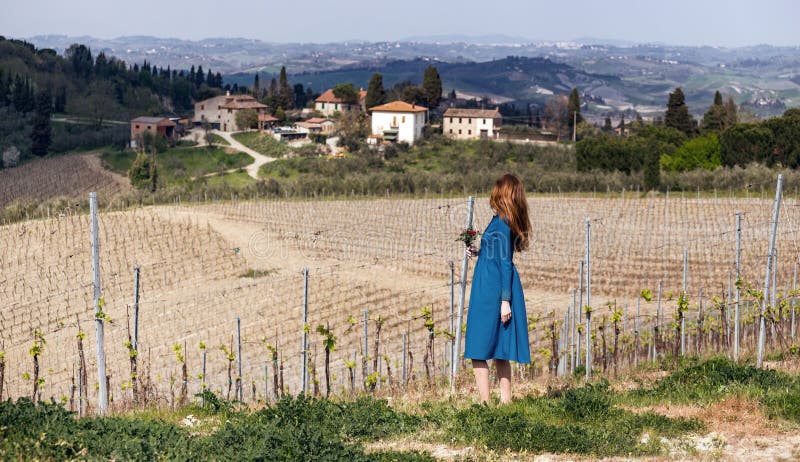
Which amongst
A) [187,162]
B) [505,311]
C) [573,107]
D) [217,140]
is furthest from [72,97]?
[505,311]

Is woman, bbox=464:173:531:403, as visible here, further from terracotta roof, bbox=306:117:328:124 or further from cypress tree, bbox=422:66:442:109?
cypress tree, bbox=422:66:442:109

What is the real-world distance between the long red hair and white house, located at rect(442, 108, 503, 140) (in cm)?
6272

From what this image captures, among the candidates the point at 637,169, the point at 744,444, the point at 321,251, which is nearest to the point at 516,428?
the point at 744,444

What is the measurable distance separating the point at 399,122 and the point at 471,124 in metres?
6.37

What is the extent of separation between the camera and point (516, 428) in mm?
6047

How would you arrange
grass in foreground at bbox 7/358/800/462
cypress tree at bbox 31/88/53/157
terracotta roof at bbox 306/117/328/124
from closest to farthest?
grass in foreground at bbox 7/358/800/462, cypress tree at bbox 31/88/53/157, terracotta roof at bbox 306/117/328/124

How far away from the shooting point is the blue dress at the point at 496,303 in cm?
679

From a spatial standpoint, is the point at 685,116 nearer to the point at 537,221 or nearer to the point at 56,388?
the point at 537,221

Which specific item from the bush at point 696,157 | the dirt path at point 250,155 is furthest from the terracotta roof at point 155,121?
the bush at point 696,157

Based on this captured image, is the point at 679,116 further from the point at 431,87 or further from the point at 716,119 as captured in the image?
the point at 431,87

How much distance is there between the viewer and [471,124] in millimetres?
70562

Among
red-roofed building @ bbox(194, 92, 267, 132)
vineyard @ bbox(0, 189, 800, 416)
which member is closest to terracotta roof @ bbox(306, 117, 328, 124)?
red-roofed building @ bbox(194, 92, 267, 132)

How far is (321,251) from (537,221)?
29.7 ft

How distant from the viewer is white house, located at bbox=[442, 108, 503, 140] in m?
69.9
